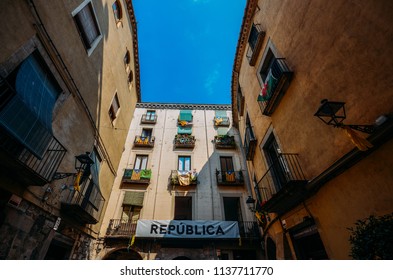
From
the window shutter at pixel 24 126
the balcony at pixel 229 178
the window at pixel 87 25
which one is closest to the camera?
the window shutter at pixel 24 126

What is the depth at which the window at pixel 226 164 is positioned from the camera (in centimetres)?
1516

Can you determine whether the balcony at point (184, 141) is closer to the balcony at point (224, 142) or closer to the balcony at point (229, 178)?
the balcony at point (224, 142)

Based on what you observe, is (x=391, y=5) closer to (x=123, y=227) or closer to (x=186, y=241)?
(x=186, y=241)

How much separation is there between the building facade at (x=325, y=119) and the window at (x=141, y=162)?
1008 cm

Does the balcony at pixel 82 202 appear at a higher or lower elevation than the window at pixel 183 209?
lower

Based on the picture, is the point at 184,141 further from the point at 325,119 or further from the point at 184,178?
the point at 325,119

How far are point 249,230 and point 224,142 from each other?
736 centimetres

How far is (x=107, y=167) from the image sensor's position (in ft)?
37.4

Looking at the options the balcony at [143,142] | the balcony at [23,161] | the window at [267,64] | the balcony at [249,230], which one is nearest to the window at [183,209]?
the balcony at [249,230]

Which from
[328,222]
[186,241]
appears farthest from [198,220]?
[328,222]

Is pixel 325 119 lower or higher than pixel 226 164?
lower

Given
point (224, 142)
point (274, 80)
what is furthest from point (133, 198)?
point (274, 80)

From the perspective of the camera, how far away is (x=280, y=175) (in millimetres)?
7207

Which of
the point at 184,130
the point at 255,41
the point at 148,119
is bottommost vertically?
the point at 255,41
